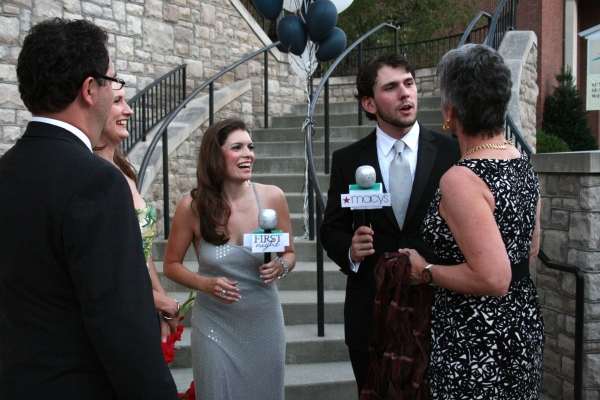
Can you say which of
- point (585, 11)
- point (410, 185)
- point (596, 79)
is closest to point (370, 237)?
point (410, 185)

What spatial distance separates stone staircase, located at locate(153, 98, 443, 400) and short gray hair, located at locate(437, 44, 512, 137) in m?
2.53

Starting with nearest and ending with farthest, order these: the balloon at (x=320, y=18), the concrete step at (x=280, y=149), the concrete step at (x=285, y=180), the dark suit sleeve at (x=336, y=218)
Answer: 1. the dark suit sleeve at (x=336, y=218)
2. the balloon at (x=320, y=18)
3. the concrete step at (x=285, y=180)
4. the concrete step at (x=280, y=149)

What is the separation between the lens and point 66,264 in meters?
1.45

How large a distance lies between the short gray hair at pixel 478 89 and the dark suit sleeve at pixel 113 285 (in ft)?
3.93

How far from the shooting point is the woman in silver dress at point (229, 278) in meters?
2.93

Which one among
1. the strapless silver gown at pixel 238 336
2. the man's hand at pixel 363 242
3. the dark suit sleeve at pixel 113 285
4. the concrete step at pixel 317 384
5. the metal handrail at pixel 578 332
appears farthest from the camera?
the concrete step at pixel 317 384

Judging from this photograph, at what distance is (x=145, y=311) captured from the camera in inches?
58.5

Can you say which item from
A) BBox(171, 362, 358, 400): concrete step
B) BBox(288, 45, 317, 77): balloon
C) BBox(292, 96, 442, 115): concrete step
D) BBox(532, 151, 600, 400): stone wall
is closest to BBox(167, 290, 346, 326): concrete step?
BBox(171, 362, 358, 400): concrete step

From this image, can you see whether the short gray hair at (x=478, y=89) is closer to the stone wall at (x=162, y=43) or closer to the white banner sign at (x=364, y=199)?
the white banner sign at (x=364, y=199)

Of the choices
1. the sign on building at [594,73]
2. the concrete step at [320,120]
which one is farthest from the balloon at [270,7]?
the sign on building at [594,73]

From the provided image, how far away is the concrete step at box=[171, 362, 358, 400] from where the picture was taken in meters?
4.08

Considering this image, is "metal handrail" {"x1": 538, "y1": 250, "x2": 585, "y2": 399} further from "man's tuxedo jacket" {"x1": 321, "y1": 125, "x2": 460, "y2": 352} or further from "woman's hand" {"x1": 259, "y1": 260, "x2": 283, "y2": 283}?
"woman's hand" {"x1": 259, "y1": 260, "x2": 283, "y2": 283}

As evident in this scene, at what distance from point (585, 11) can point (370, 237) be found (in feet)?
91.9

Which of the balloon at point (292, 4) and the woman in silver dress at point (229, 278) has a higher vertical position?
the balloon at point (292, 4)
